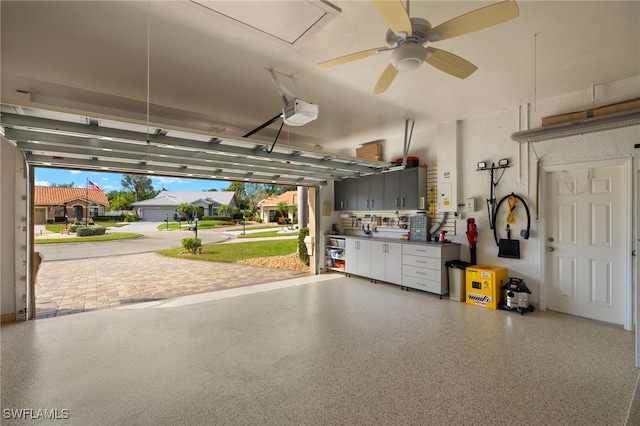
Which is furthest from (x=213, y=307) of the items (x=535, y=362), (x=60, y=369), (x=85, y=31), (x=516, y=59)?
(x=516, y=59)

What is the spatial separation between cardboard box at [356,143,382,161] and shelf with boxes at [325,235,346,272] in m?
2.12

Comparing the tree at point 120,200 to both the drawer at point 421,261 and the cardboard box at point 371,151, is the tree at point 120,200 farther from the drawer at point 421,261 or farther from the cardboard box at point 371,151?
the drawer at point 421,261

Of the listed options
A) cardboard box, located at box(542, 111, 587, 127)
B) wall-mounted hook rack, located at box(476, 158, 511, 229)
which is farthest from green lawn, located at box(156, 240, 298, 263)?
cardboard box, located at box(542, 111, 587, 127)

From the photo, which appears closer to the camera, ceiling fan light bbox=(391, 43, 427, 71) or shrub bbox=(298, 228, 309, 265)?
ceiling fan light bbox=(391, 43, 427, 71)

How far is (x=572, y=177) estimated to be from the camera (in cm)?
424

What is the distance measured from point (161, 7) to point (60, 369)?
3.54 m

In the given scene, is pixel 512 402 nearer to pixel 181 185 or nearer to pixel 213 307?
pixel 213 307

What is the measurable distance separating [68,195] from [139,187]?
6.17 metres

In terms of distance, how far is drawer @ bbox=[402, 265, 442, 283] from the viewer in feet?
16.9

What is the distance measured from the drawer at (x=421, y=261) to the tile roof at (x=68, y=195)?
359 inches

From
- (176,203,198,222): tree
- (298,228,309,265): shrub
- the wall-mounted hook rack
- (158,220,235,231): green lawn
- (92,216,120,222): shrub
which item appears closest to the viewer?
the wall-mounted hook rack

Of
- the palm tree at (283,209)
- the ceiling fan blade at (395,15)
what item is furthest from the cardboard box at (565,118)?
the palm tree at (283,209)

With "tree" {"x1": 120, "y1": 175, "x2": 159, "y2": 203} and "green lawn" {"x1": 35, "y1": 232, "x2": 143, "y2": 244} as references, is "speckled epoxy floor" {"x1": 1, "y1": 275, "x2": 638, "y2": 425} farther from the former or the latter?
"tree" {"x1": 120, "y1": 175, "x2": 159, "y2": 203}

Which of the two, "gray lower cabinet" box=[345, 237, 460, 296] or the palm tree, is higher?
the palm tree
